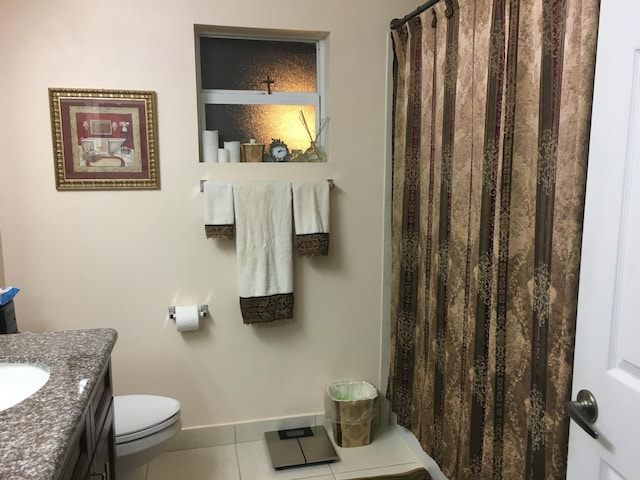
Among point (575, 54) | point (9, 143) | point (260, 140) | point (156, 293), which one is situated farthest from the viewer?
point (260, 140)

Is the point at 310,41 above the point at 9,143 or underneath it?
above

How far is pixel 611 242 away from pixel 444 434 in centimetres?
122

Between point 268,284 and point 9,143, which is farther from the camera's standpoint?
point 268,284

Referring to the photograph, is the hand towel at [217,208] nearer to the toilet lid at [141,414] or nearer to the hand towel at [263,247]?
the hand towel at [263,247]

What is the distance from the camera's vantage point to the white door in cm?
99

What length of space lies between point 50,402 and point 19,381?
0.35 meters

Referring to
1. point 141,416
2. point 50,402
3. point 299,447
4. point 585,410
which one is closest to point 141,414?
point 141,416

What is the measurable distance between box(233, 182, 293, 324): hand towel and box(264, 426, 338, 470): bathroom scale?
631 millimetres

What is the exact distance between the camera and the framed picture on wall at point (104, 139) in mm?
2162

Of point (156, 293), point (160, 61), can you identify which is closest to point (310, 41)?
point (160, 61)

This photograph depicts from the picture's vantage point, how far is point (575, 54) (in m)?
1.24

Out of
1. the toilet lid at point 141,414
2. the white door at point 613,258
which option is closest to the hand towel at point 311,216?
the toilet lid at point 141,414

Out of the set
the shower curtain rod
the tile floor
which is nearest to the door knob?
the tile floor

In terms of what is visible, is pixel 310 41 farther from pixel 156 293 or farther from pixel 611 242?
pixel 611 242
